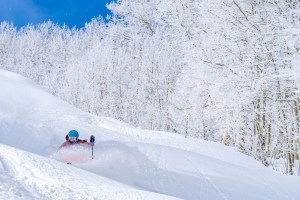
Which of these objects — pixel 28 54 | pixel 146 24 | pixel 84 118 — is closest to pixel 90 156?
pixel 84 118

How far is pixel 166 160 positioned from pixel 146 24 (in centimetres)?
1675

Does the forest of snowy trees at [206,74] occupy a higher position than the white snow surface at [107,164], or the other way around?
the forest of snowy trees at [206,74]

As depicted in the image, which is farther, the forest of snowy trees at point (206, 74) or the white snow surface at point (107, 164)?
the forest of snowy trees at point (206, 74)

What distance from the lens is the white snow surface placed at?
4312mm

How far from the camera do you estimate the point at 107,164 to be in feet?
25.6

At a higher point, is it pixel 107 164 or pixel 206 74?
pixel 206 74

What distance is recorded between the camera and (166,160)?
8367 millimetres

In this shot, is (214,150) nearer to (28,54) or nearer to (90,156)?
(90,156)

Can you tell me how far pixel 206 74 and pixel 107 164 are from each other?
5.32m

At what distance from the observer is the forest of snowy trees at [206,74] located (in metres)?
8.62

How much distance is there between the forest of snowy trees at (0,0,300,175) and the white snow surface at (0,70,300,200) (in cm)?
141

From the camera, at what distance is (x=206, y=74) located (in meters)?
11.9

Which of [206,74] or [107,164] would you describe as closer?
[107,164]

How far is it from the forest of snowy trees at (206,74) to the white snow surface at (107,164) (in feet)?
4.62
